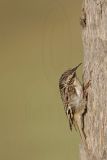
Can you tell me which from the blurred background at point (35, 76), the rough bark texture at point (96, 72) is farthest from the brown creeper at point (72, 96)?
the blurred background at point (35, 76)

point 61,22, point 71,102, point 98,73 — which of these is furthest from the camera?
point 61,22

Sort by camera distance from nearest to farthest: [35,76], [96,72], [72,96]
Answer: [96,72] < [72,96] < [35,76]

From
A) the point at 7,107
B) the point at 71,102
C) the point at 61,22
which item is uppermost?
the point at 61,22

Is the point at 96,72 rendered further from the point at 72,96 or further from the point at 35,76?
the point at 35,76

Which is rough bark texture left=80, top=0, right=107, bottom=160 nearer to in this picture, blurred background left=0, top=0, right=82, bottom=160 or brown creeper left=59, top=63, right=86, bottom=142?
brown creeper left=59, top=63, right=86, bottom=142

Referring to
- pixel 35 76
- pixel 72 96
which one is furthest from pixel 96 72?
pixel 35 76

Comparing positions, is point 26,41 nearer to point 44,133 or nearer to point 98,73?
point 44,133

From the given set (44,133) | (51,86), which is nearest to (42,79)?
(51,86)
